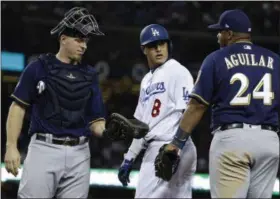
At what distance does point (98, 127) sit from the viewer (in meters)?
5.82

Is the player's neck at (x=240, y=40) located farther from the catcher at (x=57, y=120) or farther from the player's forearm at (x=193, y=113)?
the catcher at (x=57, y=120)

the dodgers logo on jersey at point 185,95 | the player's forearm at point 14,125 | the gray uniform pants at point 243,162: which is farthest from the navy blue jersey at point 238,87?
the player's forearm at point 14,125

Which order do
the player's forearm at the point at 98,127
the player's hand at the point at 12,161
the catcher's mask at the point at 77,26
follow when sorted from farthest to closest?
1. the player's forearm at the point at 98,127
2. the catcher's mask at the point at 77,26
3. the player's hand at the point at 12,161

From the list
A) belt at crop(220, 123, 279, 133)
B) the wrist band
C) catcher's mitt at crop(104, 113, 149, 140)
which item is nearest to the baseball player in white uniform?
catcher's mitt at crop(104, 113, 149, 140)

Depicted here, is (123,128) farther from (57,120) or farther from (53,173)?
(53,173)

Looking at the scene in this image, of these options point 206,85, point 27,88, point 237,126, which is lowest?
point 237,126

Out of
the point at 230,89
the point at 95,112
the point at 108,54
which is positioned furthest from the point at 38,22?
the point at 230,89

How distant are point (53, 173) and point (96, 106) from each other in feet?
2.24

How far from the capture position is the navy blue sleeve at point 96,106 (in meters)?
5.75

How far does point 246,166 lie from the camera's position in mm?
5152

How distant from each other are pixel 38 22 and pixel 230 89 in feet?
19.5

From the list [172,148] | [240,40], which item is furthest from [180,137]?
[240,40]

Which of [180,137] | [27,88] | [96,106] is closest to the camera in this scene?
[180,137]

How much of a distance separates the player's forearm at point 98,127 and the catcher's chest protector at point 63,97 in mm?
238
